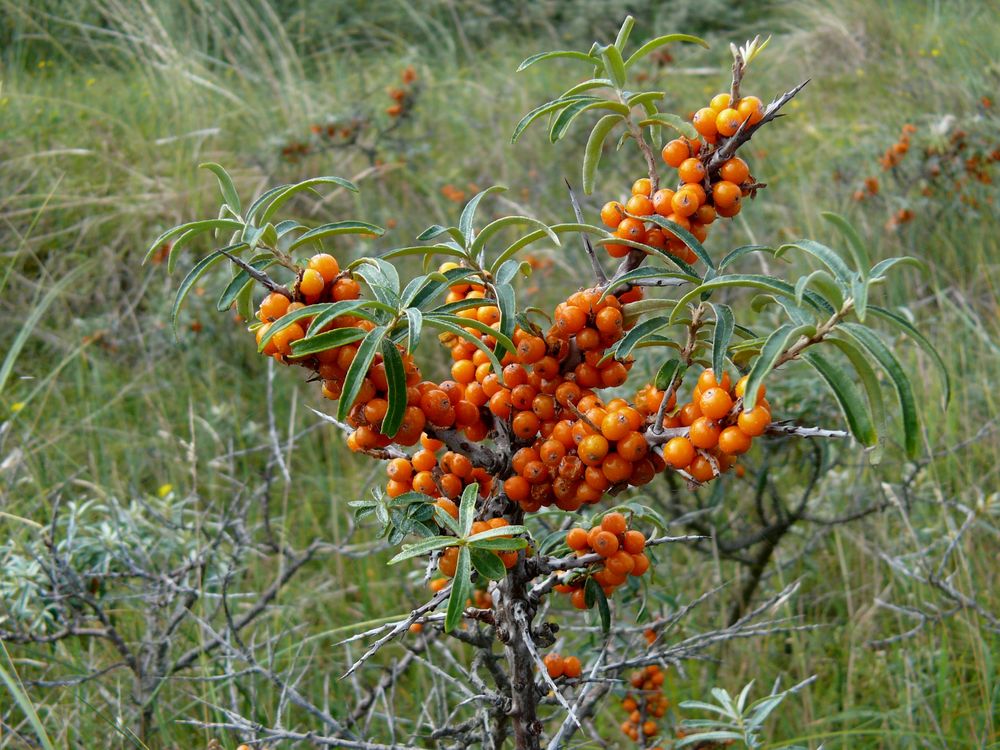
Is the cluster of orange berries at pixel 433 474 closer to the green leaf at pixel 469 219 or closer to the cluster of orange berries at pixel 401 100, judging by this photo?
the green leaf at pixel 469 219

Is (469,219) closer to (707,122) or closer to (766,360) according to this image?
(707,122)

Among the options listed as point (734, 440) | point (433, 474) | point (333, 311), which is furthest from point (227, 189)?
point (734, 440)

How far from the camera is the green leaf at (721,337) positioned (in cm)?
81

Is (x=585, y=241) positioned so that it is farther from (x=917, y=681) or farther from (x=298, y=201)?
(x=298, y=201)

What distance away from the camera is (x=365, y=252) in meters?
3.47

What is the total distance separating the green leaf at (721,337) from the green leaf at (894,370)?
12 centimetres

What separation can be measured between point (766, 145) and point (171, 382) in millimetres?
3662

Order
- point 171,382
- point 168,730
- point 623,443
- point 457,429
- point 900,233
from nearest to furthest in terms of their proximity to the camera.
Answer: point 623,443 < point 457,429 < point 168,730 < point 171,382 < point 900,233

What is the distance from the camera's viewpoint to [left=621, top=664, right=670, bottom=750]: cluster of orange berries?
159 cm

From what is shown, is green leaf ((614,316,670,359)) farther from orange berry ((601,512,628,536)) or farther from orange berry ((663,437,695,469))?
orange berry ((601,512,628,536))

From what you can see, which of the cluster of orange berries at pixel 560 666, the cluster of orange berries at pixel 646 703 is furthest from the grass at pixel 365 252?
the cluster of orange berries at pixel 560 666

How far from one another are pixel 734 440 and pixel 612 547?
24 centimetres

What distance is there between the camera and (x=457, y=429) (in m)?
0.99

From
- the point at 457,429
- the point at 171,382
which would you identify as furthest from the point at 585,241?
the point at 171,382
